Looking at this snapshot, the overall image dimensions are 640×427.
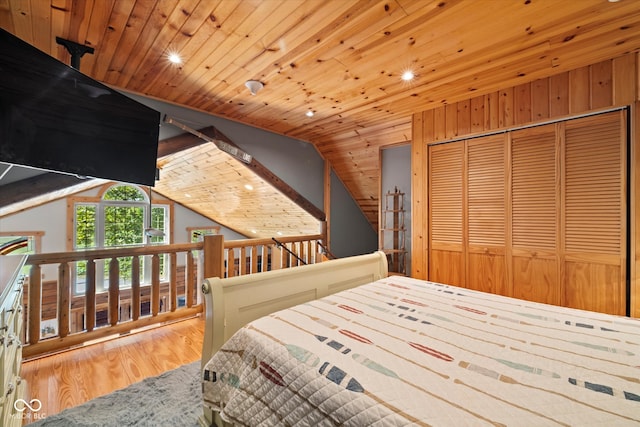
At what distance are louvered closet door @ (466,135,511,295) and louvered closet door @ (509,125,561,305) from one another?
95 millimetres

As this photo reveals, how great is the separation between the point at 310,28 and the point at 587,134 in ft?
7.54

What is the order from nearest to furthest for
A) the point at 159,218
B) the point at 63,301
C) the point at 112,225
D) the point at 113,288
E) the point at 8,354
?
the point at 8,354 < the point at 63,301 < the point at 113,288 < the point at 112,225 < the point at 159,218

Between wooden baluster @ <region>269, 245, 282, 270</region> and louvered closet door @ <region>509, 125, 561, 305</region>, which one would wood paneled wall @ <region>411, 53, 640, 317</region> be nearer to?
louvered closet door @ <region>509, 125, 561, 305</region>

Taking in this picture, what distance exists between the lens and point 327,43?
188cm

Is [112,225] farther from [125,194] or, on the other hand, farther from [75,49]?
[75,49]

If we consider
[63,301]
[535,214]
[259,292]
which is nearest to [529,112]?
[535,214]

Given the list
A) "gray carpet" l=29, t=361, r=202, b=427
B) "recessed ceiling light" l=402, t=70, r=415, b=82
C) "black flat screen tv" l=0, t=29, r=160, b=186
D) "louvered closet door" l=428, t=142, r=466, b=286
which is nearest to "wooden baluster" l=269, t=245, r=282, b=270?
"louvered closet door" l=428, t=142, r=466, b=286

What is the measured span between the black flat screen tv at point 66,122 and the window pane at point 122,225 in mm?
4364

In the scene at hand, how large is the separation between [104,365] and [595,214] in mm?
3844

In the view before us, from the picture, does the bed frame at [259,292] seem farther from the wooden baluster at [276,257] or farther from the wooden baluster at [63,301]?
the wooden baluster at [276,257]

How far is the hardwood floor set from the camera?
5.47ft

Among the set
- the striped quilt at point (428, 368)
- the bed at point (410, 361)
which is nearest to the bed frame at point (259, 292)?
the bed at point (410, 361)

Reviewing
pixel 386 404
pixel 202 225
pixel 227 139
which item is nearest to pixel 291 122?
pixel 227 139

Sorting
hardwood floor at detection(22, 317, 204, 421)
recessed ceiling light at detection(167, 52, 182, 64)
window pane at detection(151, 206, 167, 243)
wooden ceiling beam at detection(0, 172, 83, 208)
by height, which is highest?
recessed ceiling light at detection(167, 52, 182, 64)
